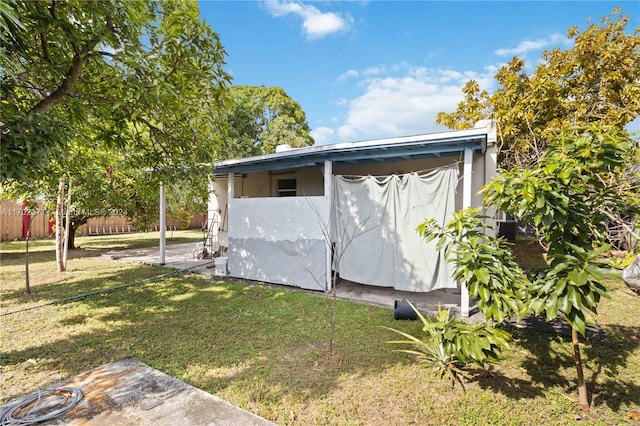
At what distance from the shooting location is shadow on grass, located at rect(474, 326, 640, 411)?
9.20 feet

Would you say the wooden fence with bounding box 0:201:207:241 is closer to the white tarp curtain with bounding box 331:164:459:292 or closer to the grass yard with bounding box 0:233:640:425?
the grass yard with bounding box 0:233:640:425

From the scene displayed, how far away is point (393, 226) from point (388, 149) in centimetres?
152

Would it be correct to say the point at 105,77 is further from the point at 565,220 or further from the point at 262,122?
the point at 262,122

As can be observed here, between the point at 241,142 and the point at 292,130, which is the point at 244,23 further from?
the point at 292,130

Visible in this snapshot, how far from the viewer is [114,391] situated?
2.72 m

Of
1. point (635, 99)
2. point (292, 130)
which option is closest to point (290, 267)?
point (635, 99)

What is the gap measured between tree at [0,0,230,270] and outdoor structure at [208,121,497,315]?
2453 mm

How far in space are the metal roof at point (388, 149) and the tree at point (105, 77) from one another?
2.00 meters

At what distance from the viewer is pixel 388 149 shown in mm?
5480

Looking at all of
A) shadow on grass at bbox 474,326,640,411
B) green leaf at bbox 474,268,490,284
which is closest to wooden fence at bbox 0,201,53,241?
green leaf at bbox 474,268,490,284

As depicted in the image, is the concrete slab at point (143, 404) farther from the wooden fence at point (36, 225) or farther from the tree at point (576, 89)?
the wooden fence at point (36, 225)

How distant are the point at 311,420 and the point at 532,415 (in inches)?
77.9

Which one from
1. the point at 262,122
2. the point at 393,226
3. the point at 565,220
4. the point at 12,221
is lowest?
the point at 12,221

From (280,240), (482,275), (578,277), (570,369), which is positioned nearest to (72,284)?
(280,240)
